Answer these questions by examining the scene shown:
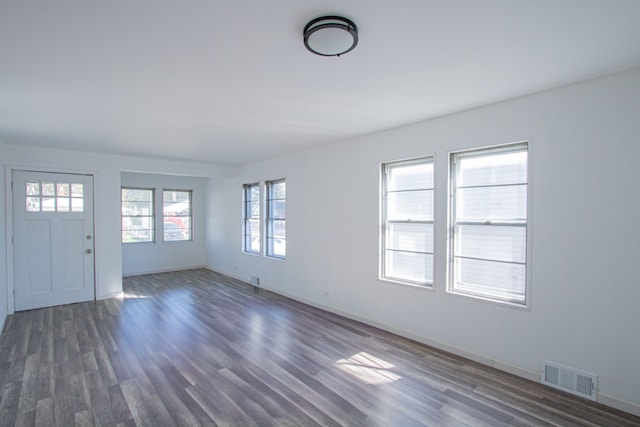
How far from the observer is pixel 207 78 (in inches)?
93.6

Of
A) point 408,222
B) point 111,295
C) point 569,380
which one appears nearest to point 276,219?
point 408,222

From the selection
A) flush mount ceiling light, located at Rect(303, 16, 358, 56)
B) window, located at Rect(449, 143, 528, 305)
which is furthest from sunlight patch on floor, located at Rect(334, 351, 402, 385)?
flush mount ceiling light, located at Rect(303, 16, 358, 56)

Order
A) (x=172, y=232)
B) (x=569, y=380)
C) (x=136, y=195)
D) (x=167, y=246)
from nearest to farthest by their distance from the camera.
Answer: (x=569, y=380) → (x=136, y=195) → (x=167, y=246) → (x=172, y=232)

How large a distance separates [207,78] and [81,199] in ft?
14.3

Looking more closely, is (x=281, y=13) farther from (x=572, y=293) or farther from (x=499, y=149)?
(x=572, y=293)

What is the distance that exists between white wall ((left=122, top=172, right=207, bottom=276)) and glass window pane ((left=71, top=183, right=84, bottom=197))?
6.04ft

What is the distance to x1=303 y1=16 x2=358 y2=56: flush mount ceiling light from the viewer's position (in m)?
1.65

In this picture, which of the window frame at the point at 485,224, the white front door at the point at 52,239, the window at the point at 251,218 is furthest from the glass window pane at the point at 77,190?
the window frame at the point at 485,224

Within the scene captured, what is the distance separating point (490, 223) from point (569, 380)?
1445 mm

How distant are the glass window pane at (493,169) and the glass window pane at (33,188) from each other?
243 inches

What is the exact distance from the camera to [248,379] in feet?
9.27

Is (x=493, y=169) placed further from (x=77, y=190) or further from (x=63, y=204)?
(x=63, y=204)

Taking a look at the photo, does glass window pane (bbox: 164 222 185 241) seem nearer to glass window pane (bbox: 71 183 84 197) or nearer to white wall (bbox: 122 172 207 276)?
white wall (bbox: 122 172 207 276)

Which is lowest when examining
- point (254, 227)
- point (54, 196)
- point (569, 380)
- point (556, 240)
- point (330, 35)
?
point (569, 380)
